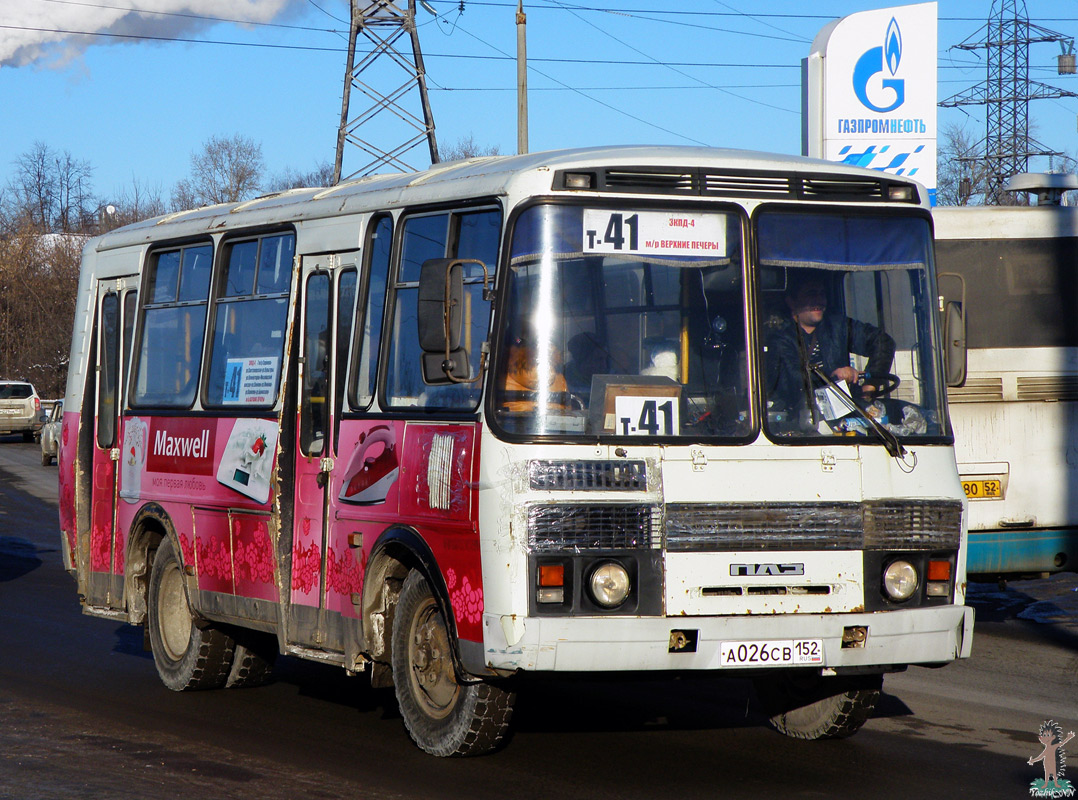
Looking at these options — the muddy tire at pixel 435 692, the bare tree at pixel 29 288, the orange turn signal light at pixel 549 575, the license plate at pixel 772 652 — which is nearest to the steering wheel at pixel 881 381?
the license plate at pixel 772 652

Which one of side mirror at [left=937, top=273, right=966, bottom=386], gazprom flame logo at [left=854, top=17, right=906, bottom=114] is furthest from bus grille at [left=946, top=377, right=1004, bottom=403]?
gazprom flame logo at [left=854, top=17, right=906, bottom=114]

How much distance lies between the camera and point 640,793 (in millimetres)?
6723

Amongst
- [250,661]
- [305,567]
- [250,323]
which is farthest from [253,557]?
[250,323]

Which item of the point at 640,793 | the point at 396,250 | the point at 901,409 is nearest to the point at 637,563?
the point at 640,793

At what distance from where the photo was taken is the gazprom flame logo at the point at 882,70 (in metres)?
17.9

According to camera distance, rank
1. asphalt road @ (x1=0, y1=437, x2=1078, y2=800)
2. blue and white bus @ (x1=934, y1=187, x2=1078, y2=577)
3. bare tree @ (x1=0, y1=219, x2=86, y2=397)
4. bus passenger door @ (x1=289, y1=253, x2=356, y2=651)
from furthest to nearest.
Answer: bare tree @ (x1=0, y1=219, x2=86, y2=397) < blue and white bus @ (x1=934, y1=187, x2=1078, y2=577) < bus passenger door @ (x1=289, y1=253, x2=356, y2=651) < asphalt road @ (x1=0, y1=437, x2=1078, y2=800)

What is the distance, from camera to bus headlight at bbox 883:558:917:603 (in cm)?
697

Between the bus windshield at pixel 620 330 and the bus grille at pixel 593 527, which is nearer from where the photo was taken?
the bus grille at pixel 593 527

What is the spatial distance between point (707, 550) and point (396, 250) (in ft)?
7.67

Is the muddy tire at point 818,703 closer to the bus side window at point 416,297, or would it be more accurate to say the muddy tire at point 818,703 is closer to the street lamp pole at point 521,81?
the bus side window at point 416,297

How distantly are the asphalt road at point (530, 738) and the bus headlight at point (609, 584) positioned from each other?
80cm

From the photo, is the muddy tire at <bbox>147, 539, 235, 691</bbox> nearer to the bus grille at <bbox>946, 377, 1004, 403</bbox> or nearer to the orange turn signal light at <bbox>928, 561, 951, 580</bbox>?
the orange turn signal light at <bbox>928, 561, 951, 580</bbox>

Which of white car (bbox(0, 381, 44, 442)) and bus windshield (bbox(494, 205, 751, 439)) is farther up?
white car (bbox(0, 381, 44, 442))

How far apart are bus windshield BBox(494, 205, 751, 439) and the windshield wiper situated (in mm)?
428
